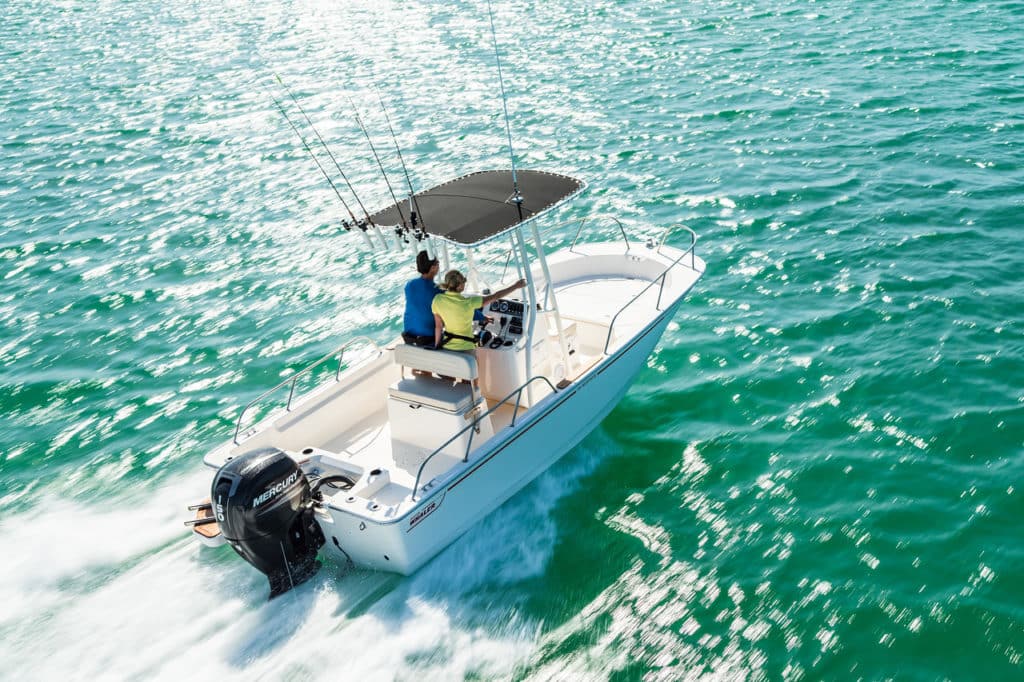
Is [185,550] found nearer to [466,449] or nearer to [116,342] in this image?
[466,449]

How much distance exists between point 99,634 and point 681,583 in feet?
17.1

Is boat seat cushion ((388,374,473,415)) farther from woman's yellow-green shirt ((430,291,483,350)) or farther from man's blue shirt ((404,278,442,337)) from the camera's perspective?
man's blue shirt ((404,278,442,337))

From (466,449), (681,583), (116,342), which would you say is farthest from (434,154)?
(681,583)

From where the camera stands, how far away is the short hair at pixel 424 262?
26.2 feet

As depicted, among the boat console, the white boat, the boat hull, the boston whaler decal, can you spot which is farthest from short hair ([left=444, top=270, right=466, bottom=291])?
the boston whaler decal

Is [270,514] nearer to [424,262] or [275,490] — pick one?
[275,490]

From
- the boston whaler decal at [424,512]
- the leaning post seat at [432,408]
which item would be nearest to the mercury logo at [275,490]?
the boston whaler decal at [424,512]

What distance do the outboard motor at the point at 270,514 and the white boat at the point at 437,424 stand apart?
0.04ft

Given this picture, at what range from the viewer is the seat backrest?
8.00 meters

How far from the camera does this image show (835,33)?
75.7 ft

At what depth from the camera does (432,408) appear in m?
8.20

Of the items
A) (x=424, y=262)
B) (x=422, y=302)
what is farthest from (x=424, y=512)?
(x=424, y=262)

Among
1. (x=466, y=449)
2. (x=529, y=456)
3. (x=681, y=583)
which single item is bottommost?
(x=681, y=583)

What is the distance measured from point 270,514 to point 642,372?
5.49 metres
